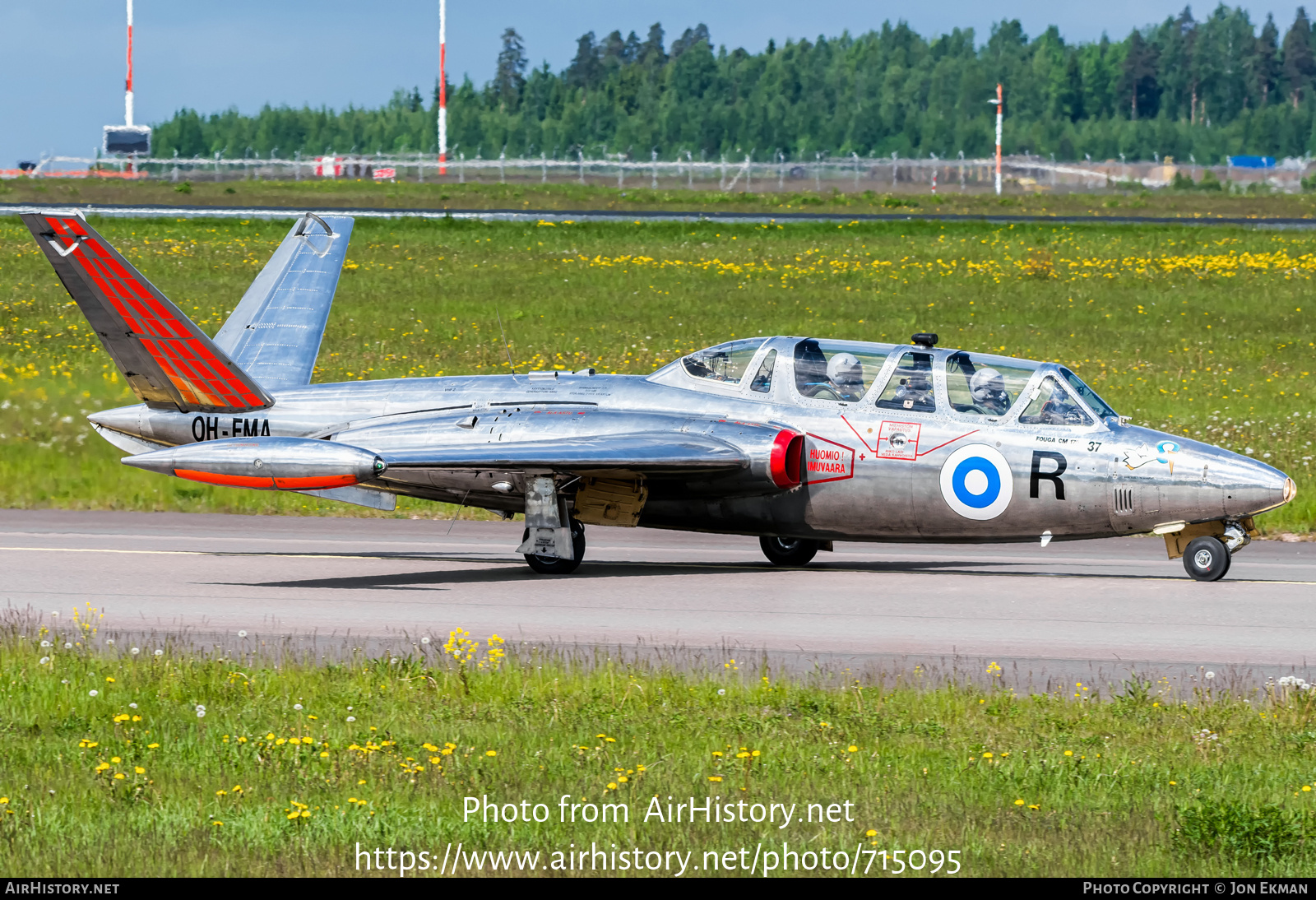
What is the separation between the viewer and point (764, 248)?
47.0 meters

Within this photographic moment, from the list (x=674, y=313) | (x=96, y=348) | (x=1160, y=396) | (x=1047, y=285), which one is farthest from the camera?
(x=1047, y=285)

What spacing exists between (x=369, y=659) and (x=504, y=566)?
5.90 meters

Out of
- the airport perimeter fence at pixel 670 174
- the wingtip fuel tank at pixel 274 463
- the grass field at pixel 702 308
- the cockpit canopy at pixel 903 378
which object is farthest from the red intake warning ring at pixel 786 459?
the airport perimeter fence at pixel 670 174

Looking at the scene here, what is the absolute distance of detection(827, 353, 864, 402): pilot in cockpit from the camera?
15.9 meters

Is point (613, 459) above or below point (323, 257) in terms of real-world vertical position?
below

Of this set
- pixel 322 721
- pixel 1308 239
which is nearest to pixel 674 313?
pixel 1308 239

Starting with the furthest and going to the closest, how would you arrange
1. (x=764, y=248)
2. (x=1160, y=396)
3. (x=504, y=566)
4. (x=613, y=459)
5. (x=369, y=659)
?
(x=764, y=248) < (x=1160, y=396) < (x=504, y=566) < (x=613, y=459) < (x=369, y=659)

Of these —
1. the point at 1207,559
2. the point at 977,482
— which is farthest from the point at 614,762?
the point at 1207,559

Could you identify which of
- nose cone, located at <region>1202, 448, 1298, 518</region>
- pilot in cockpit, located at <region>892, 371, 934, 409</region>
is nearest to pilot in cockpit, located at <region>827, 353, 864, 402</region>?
pilot in cockpit, located at <region>892, 371, 934, 409</region>

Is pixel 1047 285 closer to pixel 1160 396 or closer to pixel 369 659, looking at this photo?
pixel 1160 396

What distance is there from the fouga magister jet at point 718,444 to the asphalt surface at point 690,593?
0.64 meters

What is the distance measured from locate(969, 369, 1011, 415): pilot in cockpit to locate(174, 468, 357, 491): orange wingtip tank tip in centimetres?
592

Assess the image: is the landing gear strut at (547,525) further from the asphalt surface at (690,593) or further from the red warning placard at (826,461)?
the red warning placard at (826,461)

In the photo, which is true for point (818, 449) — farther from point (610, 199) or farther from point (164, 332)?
point (610, 199)
